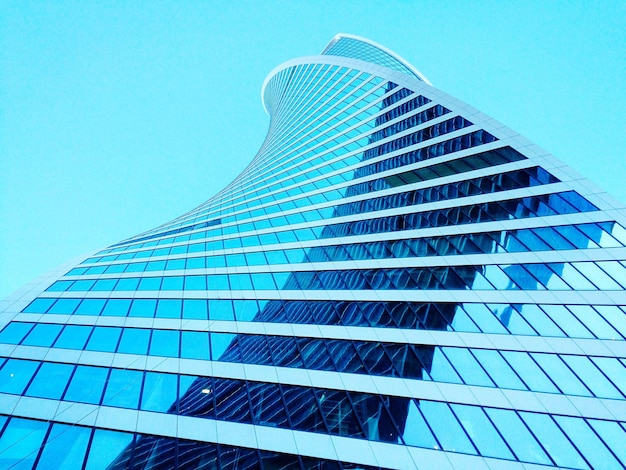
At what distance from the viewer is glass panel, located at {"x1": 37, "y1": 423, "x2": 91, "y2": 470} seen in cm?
1338

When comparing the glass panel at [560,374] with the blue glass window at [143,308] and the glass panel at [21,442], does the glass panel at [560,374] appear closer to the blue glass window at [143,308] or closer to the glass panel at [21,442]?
the blue glass window at [143,308]

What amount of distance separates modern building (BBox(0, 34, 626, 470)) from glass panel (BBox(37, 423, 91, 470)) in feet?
0.32

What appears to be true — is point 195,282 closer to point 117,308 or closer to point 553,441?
point 117,308

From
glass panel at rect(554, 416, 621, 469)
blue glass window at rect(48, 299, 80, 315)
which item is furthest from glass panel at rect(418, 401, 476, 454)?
blue glass window at rect(48, 299, 80, 315)

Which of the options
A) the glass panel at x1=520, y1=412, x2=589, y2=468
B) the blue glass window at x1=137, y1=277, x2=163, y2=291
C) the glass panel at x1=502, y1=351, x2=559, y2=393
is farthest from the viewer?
the blue glass window at x1=137, y1=277, x2=163, y2=291

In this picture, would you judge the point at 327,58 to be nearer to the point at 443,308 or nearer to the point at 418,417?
the point at 443,308

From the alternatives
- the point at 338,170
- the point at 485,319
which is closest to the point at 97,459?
the point at 485,319

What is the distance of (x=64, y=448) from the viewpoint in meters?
13.9

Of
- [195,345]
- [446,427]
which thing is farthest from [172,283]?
[446,427]

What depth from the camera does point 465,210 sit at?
24.6m

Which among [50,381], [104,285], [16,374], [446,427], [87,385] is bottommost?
[446,427]

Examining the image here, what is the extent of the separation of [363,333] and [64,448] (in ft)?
44.4

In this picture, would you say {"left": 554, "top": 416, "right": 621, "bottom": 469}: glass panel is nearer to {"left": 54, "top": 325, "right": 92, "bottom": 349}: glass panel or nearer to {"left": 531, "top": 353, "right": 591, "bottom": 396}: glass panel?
{"left": 531, "top": 353, "right": 591, "bottom": 396}: glass panel

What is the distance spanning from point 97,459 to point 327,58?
6646 centimetres
